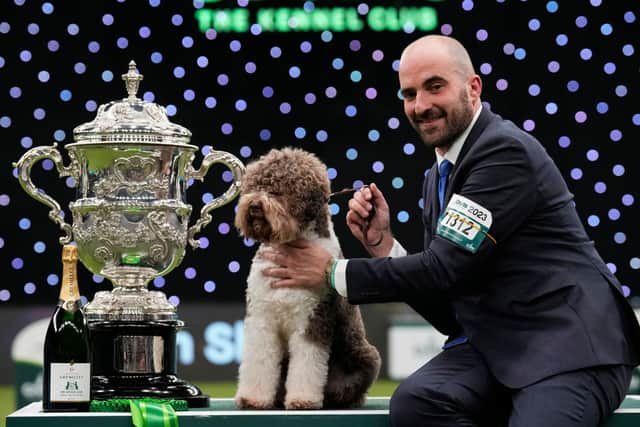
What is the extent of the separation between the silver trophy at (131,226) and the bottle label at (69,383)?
0.62ft

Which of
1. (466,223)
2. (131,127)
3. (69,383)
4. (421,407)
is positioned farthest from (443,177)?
(69,383)

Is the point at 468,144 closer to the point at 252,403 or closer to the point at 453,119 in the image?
the point at 453,119

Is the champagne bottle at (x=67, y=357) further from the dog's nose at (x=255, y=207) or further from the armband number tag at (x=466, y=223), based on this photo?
the armband number tag at (x=466, y=223)

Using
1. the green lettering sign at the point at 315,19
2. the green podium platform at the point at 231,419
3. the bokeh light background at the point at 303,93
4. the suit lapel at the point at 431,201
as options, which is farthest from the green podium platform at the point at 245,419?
the green lettering sign at the point at 315,19

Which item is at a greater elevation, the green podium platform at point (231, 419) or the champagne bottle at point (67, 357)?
the champagne bottle at point (67, 357)

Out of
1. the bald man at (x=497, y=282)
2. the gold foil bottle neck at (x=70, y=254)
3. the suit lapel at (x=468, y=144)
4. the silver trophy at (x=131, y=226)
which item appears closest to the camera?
the bald man at (x=497, y=282)

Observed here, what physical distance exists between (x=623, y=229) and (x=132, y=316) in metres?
3.64

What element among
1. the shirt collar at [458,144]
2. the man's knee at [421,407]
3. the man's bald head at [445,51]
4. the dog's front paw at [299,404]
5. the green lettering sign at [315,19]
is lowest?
the dog's front paw at [299,404]

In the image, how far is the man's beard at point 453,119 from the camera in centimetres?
282

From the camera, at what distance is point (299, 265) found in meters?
2.84

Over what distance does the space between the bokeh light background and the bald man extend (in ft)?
9.97

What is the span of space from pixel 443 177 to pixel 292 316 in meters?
0.53

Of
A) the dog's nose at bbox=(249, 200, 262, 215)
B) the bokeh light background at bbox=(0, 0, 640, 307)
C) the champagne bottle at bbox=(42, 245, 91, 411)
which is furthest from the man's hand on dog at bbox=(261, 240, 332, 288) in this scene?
the bokeh light background at bbox=(0, 0, 640, 307)

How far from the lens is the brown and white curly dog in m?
2.82
